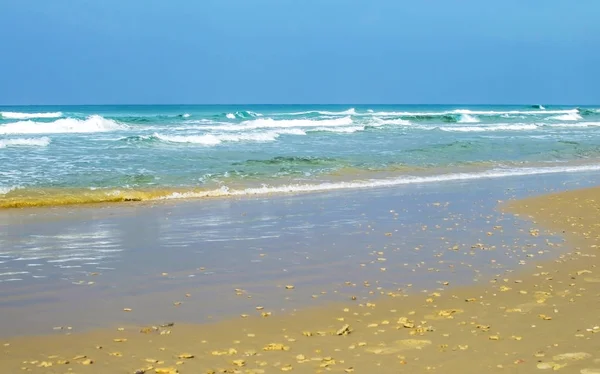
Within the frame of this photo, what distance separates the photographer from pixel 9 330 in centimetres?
517

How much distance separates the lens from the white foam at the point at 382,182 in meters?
13.7

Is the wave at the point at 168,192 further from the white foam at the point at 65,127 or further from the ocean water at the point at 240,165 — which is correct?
the white foam at the point at 65,127

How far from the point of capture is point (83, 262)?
7.45 m

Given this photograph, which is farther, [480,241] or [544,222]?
[544,222]

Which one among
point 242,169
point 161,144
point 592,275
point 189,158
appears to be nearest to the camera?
point 592,275

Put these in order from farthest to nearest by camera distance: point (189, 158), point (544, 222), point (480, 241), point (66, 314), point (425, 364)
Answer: point (189, 158) < point (544, 222) < point (480, 241) < point (66, 314) < point (425, 364)

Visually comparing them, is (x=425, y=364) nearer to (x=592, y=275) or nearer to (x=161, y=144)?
(x=592, y=275)

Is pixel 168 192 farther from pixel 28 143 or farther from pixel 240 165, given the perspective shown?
pixel 28 143

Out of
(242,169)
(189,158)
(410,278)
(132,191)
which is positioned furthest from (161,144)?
(410,278)

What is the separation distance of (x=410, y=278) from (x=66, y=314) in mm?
3138

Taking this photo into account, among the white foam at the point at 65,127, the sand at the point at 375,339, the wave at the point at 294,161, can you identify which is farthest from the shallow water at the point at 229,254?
the white foam at the point at 65,127

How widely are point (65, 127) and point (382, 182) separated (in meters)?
28.3

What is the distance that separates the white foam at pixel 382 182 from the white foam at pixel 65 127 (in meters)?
24.7

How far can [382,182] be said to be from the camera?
50.6 feet
